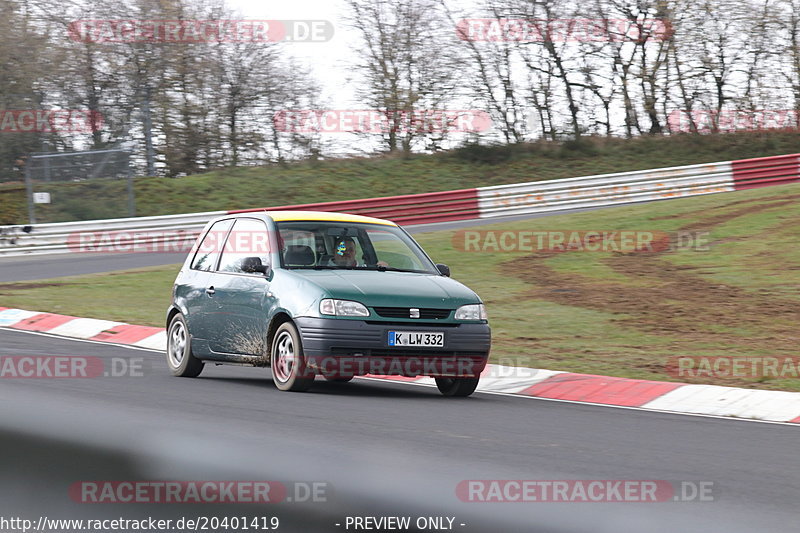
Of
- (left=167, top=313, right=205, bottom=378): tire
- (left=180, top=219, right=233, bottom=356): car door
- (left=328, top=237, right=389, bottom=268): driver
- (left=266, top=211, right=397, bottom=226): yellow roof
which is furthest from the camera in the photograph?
(left=167, top=313, right=205, bottom=378): tire

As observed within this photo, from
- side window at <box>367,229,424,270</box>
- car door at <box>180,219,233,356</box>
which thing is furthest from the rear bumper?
car door at <box>180,219,233,356</box>

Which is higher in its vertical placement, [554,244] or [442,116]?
[442,116]

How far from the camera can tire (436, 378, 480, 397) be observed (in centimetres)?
950

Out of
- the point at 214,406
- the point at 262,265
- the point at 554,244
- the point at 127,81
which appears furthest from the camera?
the point at 127,81

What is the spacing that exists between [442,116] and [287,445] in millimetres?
28591

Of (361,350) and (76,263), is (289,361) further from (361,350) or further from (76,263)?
→ (76,263)

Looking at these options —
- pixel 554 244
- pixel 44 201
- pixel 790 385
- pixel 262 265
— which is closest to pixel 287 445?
pixel 262 265

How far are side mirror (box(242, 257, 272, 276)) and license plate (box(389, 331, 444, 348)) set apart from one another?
1.41 metres

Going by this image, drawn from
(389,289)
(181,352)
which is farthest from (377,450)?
(181,352)

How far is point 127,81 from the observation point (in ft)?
111

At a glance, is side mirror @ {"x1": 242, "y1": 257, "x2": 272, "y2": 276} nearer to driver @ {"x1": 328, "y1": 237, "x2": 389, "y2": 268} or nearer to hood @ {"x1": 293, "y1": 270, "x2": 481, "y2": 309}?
hood @ {"x1": 293, "y1": 270, "x2": 481, "y2": 309}

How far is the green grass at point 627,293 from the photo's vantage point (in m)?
12.2

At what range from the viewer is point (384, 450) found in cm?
614

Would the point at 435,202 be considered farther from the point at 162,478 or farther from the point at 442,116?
the point at 162,478
